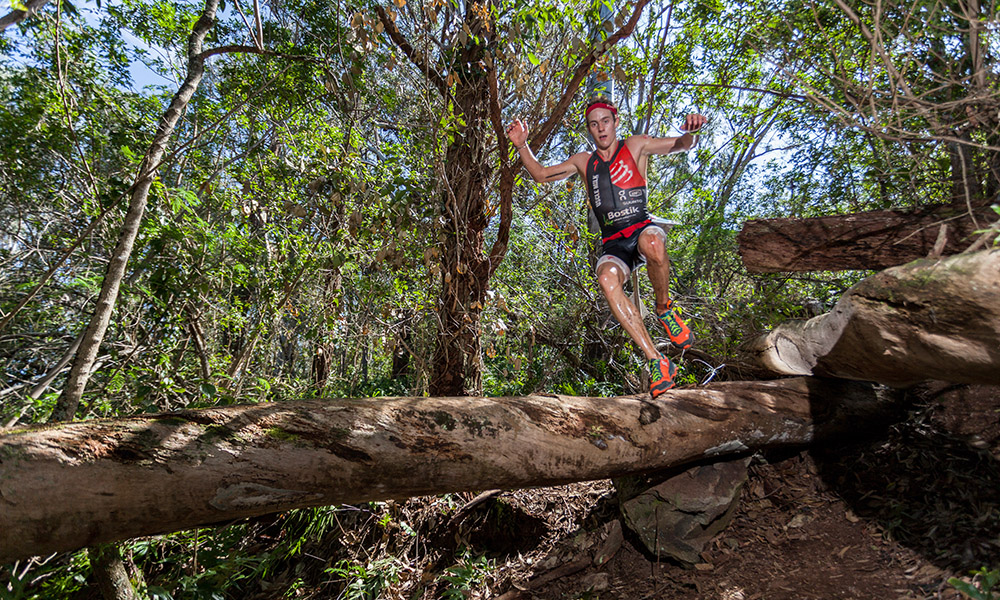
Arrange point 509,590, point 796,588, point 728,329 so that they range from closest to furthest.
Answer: point 796,588
point 509,590
point 728,329

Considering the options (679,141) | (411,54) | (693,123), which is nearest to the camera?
(693,123)

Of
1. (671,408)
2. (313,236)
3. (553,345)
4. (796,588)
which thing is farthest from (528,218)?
(796,588)

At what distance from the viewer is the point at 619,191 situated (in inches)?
133

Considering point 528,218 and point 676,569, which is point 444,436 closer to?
point 676,569

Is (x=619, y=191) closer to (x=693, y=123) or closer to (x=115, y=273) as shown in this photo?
(x=693, y=123)

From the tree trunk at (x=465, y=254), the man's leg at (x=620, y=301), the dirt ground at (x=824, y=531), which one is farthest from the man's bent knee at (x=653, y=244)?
the dirt ground at (x=824, y=531)

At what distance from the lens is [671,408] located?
316 centimetres

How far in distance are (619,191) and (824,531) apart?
2684 mm

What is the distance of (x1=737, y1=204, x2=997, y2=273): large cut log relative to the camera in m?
3.89

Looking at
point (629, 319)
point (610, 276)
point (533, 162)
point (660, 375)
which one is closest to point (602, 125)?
point (533, 162)

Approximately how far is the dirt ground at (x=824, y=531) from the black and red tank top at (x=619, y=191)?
7.45ft

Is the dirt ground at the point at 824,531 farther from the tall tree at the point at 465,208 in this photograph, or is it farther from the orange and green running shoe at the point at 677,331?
the tall tree at the point at 465,208

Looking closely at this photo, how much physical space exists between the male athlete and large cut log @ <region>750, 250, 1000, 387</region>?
101cm

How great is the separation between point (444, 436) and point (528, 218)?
4.40 meters
